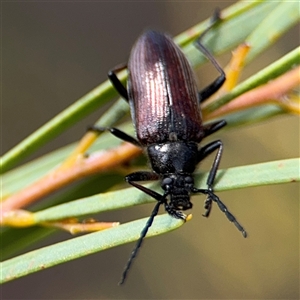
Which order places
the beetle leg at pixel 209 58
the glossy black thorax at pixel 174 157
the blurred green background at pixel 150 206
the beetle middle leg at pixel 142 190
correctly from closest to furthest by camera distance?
the beetle middle leg at pixel 142 190 < the beetle leg at pixel 209 58 < the glossy black thorax at pixel 174 157 < the blurred green background at pixel 150 206

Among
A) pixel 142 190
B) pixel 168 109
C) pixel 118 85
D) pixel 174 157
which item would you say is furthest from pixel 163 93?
pixel 142 190

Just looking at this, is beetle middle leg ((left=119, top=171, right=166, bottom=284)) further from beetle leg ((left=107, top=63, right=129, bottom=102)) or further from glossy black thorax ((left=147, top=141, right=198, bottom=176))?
beetle leg ((left=107, top=63, right=129, bottom=102))

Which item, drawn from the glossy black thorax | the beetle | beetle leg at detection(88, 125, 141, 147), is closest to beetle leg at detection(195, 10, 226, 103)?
the beetle

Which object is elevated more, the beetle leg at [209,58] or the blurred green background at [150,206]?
the beetle leg at [209,58]

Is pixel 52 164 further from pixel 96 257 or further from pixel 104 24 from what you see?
pixel 104 24

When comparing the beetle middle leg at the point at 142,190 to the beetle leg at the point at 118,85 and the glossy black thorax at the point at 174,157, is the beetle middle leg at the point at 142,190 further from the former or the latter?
the beetle leg at the point at 118,85

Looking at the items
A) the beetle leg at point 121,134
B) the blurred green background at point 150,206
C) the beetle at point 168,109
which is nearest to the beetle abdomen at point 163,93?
the beetle at point 168,109

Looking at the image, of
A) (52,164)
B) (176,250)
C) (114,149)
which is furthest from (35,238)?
A: (176,250)

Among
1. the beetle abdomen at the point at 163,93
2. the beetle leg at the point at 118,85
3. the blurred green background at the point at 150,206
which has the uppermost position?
the beetle leg at the point at 118,85
